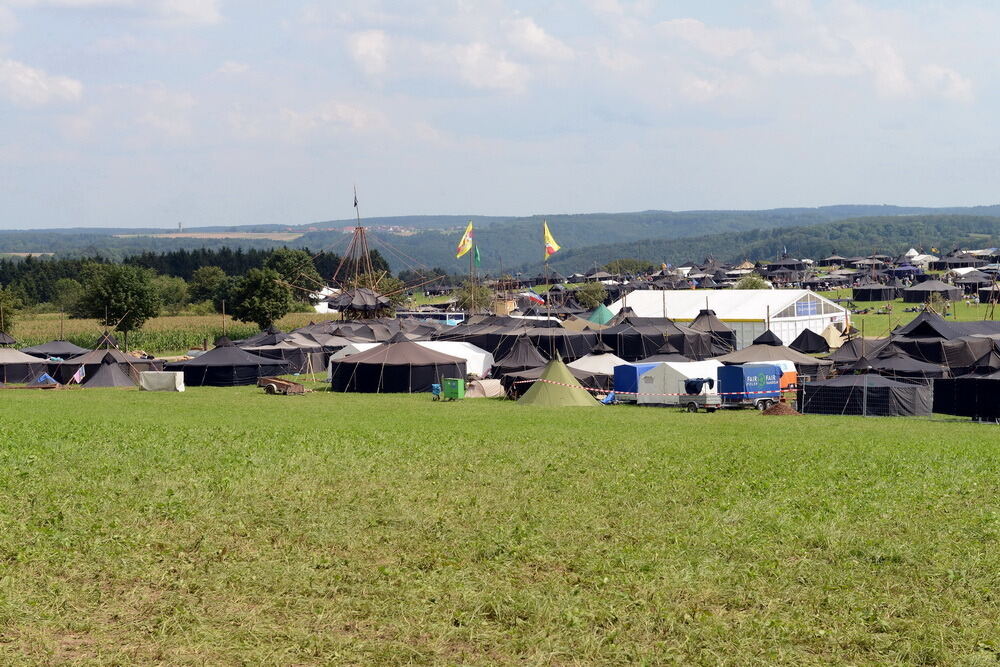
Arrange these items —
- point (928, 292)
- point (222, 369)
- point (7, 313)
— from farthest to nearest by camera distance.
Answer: point (928, 292) < point (7, 313) < point (222, 369)

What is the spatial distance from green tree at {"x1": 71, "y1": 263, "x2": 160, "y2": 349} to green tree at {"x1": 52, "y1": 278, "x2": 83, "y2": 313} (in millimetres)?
44608

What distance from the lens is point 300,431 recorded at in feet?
98.5

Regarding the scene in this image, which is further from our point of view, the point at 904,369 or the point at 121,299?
the point at 121,299

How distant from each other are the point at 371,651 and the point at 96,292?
3449 inches

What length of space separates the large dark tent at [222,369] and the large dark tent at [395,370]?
6.43 meters

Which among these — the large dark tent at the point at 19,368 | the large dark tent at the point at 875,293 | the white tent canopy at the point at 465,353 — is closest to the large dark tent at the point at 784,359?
the white tent canopy at the point at 465,353

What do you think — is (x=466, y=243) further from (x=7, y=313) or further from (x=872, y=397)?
(x=872, y=397)

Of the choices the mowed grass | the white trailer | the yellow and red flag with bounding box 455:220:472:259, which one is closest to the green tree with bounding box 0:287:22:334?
the yellow and red flag with bounding box 455:220:472:259

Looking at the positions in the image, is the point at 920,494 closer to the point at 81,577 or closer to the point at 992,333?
the point at 81,577

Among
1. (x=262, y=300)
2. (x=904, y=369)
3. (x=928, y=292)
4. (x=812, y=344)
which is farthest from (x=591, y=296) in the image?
(x=904, y=369)

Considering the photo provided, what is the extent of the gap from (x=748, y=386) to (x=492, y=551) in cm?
3052

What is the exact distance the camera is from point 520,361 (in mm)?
57094

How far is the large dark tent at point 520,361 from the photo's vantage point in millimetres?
56812

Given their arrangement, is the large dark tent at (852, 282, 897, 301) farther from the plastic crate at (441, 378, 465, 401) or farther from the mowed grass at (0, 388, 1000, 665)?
the mowed grass at (0, 388, 1000, 665)
